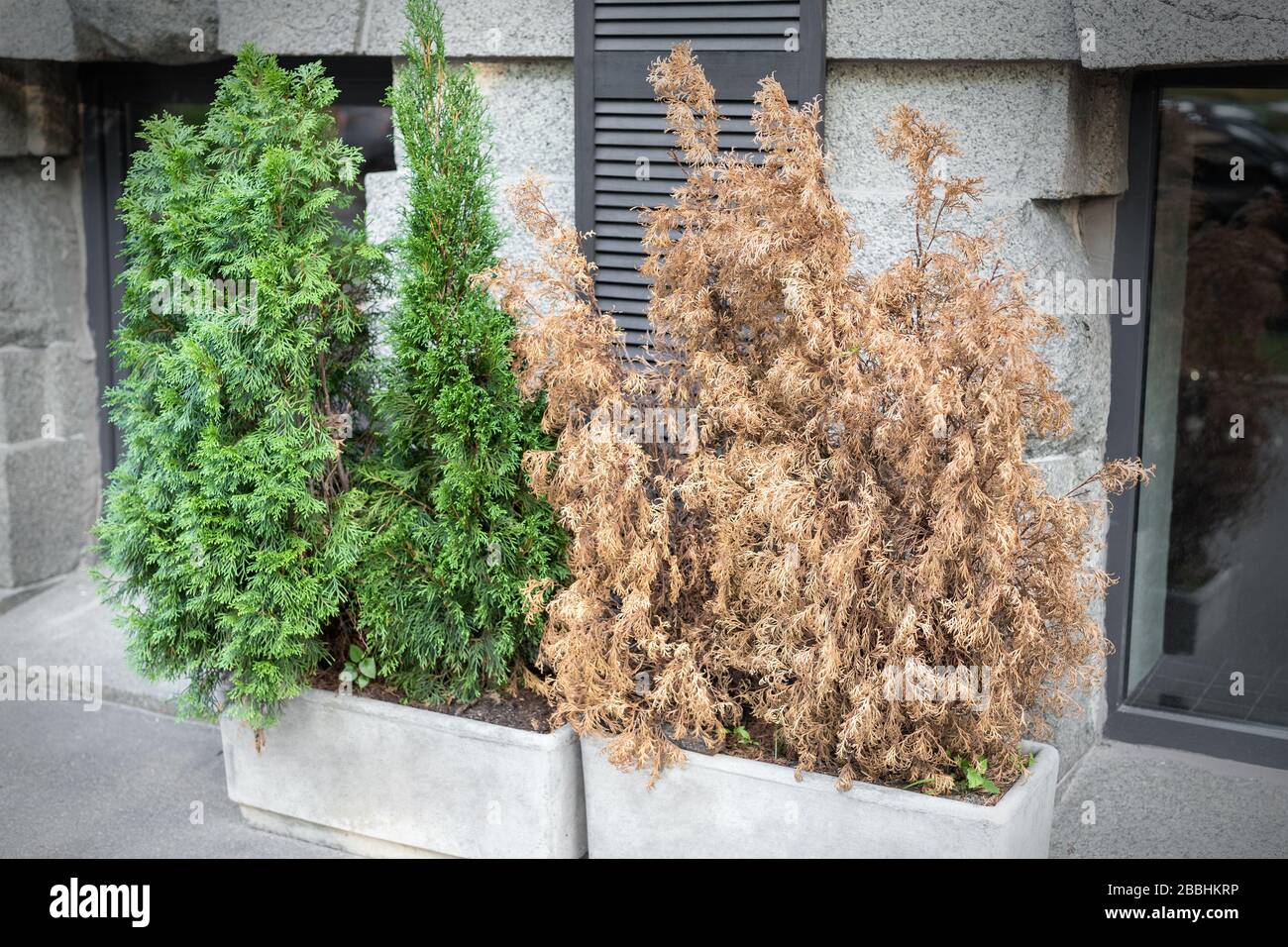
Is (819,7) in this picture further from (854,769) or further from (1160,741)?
(1160,741)

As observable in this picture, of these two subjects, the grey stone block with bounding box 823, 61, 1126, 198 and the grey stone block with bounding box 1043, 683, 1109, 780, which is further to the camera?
the grey stone block with bounding box 1043, 683, 1109, 780

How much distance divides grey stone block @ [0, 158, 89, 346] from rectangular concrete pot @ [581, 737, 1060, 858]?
12.9ft

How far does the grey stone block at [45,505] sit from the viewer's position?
6668 millimetres

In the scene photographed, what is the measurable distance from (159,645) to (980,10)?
3325mm

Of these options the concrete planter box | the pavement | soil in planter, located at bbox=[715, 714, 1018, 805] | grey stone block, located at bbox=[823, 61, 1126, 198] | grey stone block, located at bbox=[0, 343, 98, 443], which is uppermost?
grey stone block, located at bbox=[823, 61, 1126, 198]

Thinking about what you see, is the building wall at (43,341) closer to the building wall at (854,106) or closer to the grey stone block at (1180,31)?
the building wall at (854,106)

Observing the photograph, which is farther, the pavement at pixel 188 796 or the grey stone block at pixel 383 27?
the grey stone block at pixel 383 27

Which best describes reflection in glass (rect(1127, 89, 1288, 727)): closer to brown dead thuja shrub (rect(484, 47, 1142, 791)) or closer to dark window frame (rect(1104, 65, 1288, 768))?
dark window frame (rect(1104, 65, 1288, 768))

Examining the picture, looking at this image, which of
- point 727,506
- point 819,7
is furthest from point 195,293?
point 819,7

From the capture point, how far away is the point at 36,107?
6551 mm

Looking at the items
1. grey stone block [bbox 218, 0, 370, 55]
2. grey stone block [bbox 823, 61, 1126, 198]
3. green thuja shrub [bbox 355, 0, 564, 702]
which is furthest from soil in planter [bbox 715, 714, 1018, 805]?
grey stone block [bbox 218, 0, 370, 55]

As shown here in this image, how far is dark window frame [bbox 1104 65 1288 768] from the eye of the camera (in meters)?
4.79

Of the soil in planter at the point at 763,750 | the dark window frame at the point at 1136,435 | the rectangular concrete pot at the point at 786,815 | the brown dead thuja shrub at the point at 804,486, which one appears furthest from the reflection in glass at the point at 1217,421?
the soil in planter at the point at 763,750

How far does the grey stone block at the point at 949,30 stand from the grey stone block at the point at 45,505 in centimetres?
428
